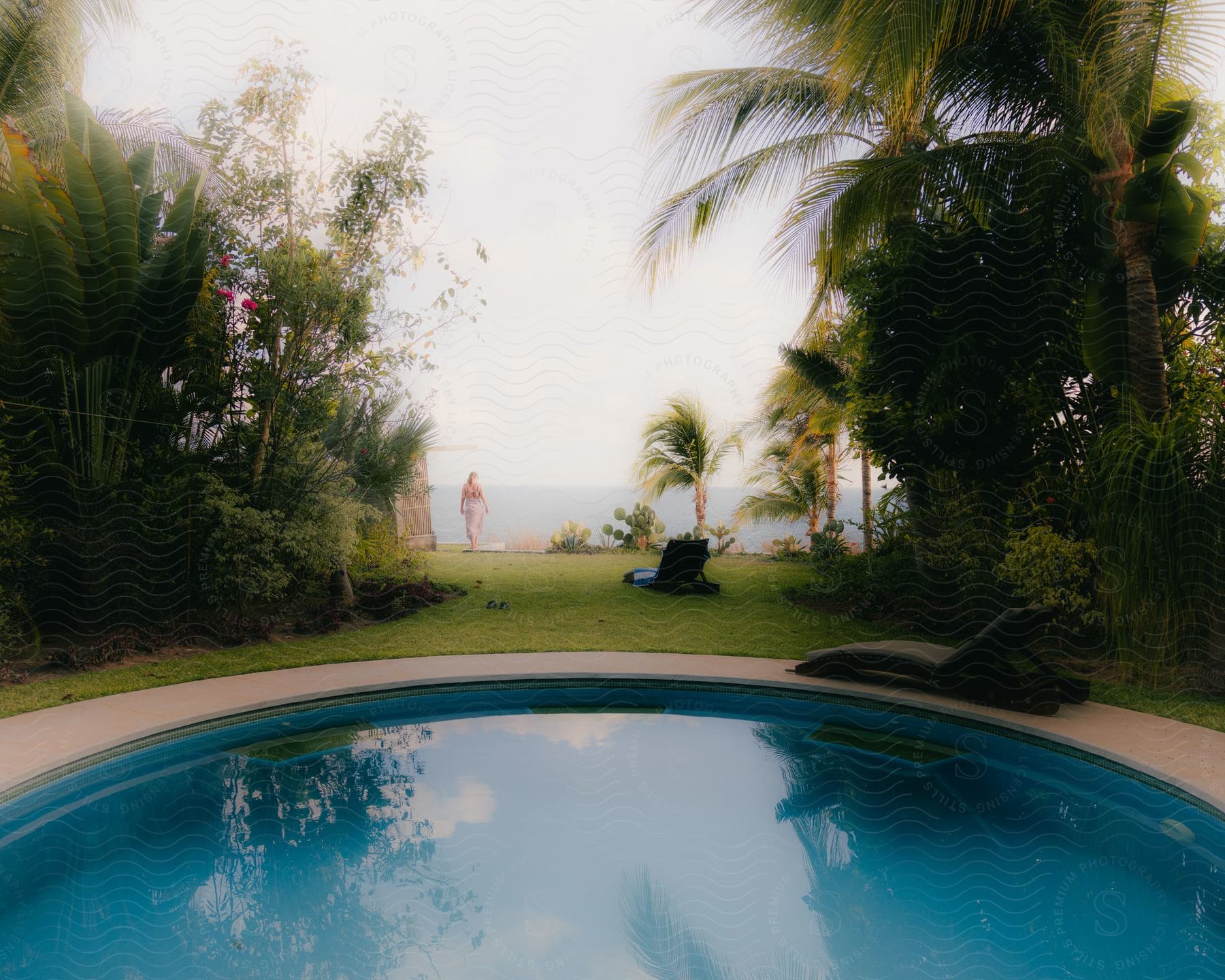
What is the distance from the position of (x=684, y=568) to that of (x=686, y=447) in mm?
3751

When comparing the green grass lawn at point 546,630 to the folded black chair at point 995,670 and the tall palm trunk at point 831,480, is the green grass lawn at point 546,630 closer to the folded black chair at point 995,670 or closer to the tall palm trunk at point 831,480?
the folded black chair at point 995,670

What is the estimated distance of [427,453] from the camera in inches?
283

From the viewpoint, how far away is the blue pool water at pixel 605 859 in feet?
7.65

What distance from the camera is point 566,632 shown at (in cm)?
610

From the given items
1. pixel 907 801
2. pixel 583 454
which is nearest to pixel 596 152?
pixel 583 454

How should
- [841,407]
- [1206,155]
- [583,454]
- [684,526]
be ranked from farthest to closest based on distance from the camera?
[684,526]
[841,407]
[583,454]
[1206,155]

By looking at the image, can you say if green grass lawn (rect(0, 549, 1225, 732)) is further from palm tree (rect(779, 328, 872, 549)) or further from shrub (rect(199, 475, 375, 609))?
palm tree (rect(779, 328, 872, 549))

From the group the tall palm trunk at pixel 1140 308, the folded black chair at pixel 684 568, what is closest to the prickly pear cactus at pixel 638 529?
the folded black chair at pixel 684 568

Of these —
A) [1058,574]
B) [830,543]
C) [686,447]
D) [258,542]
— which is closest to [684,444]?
[686,447]

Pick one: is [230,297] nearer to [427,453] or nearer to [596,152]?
[427,453]

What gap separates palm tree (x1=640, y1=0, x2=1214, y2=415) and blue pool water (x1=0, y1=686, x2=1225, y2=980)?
2.90 meters

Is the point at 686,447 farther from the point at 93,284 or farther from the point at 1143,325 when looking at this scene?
the point at 93,284

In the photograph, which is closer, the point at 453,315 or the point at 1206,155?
the point at 1206,155

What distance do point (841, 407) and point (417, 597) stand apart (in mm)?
5171
